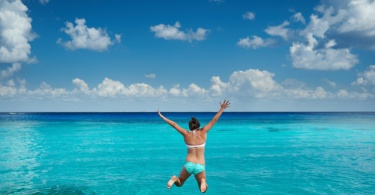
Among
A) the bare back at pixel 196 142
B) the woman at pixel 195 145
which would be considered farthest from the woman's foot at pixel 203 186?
the bare back at pixel 196 142

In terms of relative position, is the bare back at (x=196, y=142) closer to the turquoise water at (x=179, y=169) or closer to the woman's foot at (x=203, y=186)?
the woman's foot at (x=203, y=186)

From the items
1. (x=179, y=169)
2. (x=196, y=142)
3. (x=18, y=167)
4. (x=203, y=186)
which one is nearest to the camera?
(x=203, y=186)

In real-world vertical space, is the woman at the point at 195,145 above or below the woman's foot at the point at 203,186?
above

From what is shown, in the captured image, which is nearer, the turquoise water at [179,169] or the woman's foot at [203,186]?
the woman's foot at [203,186]

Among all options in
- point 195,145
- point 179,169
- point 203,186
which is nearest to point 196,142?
point 195,145

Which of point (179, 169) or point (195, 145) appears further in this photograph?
point (179, 169)

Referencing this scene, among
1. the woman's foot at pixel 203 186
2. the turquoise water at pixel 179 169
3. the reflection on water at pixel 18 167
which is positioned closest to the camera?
the woman's foot at pixel 203 186

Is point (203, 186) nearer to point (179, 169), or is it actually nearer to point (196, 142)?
point (196, 142)

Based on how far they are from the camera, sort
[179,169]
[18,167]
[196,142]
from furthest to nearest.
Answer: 1. [18,167]
2. [179,169]
3. [196,142]

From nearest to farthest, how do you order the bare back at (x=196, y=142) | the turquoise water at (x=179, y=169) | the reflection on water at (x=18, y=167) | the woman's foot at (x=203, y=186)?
the woman's foot at (x=203, y=186), the bare back at (x=196, y=142), the turquoise water at (x=179, y=169), the reflection on water at (x=18, y=167)

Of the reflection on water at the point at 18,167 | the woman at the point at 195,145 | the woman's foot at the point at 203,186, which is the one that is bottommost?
the reflection on water at the point at 18,167

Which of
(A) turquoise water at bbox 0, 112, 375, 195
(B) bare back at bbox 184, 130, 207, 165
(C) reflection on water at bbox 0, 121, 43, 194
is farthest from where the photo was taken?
(C) reflection on water at bbox 0, 121, 43, 194

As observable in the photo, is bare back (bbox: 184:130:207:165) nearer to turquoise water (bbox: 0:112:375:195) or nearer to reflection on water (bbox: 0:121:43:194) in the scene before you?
turquoise water (bbox: 0:112:375:195)

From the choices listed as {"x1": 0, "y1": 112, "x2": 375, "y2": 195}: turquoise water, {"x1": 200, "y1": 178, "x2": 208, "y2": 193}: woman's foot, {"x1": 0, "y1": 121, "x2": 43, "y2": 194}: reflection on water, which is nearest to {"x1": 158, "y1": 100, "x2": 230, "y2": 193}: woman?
{"x1": 200, "y1": 178, "x2": 208, "y2": 193}: woman's foot
